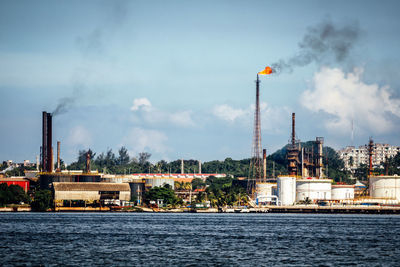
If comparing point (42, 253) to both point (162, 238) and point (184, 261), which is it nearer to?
point (184, 261)

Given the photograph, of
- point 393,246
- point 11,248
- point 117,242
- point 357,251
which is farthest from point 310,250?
point 11,248

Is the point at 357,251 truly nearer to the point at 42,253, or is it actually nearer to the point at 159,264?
the point at 159,264

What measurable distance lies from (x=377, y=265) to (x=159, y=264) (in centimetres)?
2214

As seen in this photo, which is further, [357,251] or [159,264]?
→ [357,251]

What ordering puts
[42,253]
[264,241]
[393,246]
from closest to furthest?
[42,253], [393,246], [264,241]

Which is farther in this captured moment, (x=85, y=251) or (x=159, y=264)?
(x=85, y=251)

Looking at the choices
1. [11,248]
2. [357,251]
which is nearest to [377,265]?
[357,251]

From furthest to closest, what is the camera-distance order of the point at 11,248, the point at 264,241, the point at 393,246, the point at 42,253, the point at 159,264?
the point at 264,241, the point at 393,246, the point at 11,248, the point at 42,253, the point at 159,264

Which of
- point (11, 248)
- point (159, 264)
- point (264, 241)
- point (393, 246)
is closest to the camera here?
point (159, 264)

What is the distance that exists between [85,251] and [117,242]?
559 inches

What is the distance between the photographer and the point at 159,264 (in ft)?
233

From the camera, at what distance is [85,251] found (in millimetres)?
82750

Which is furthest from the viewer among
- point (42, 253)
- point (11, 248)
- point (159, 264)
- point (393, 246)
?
point (393, 246)

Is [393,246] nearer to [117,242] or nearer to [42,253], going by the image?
[117,242]
